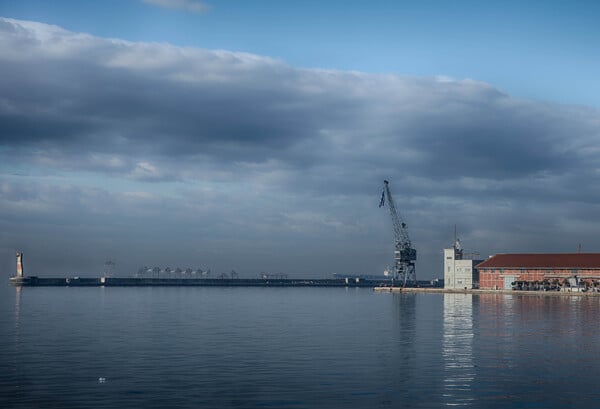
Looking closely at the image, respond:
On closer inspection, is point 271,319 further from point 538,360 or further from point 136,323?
point 538,360

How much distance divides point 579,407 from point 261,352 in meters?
24.3

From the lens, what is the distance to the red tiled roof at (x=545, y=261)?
184 meters

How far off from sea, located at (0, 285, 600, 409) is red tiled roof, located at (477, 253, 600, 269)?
11275cm

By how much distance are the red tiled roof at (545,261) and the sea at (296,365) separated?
4439 inches

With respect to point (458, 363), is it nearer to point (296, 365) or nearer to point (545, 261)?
point (296, 365)

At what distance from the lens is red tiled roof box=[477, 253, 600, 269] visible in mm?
184000

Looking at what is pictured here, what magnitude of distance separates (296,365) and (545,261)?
156 metres

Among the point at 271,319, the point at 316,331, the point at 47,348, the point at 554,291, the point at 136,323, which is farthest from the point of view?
the point at 554,291

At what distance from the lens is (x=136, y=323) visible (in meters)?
78.9

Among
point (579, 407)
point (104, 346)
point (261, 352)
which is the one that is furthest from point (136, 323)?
point (579, 407)

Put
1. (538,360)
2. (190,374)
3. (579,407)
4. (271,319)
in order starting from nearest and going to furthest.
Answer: (579,407) → (190,374) → (538,360) → (271,319)

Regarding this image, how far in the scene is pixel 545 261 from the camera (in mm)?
189000

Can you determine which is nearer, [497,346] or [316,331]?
[497,346]

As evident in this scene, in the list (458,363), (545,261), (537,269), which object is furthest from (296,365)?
(545,261)
